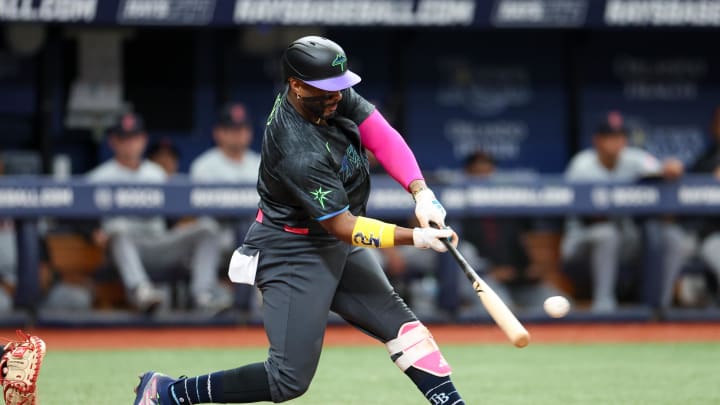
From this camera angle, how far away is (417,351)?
A: 461cm

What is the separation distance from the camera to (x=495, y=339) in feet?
28.2

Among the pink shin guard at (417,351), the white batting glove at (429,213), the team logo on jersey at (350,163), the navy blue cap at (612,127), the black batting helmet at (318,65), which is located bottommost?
the pink shin guard at (417,351)

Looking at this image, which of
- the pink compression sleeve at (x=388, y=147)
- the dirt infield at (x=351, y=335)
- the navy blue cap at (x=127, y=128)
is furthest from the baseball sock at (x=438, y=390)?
the navy blue cap at (x=127, y=128)

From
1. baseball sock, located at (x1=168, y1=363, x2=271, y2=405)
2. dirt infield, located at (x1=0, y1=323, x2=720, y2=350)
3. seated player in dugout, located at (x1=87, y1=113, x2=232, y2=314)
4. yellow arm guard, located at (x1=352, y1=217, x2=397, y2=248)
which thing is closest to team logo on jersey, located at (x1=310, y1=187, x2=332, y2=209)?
yellow arm guard, located at (x1=352, y1=217, x2=397, y2=248)

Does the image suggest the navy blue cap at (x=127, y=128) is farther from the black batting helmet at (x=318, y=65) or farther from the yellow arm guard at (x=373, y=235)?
the yellow arm guard at (x=373, y=235)

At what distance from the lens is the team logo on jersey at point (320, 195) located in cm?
429

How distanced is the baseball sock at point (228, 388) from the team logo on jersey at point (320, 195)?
66 centimetres

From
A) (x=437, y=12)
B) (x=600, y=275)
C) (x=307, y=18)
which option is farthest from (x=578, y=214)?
(x=307, y=18)

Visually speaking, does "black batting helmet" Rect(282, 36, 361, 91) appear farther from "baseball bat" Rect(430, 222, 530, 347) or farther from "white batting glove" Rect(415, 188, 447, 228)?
"baseball bat" Rect(430, 222, 530, 347)

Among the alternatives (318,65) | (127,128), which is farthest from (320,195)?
(127,128)

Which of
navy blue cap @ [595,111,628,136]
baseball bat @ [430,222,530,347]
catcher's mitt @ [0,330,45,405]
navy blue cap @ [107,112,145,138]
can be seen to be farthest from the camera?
navy blue cap @ [595,111,628,136]

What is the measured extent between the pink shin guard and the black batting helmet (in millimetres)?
996

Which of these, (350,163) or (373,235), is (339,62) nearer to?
(350,163)

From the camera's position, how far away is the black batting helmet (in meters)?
4.30
